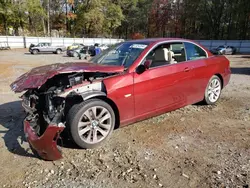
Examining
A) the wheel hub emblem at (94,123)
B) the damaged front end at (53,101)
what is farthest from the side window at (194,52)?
the wheel hub emblem at (94,123)

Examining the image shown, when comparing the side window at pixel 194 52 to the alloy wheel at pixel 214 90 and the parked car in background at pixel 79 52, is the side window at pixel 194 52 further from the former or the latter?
the parked car in background at pixel 79 52

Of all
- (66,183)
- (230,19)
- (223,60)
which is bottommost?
(66,183)

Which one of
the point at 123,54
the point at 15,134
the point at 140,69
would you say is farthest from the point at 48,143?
the point at 123,54

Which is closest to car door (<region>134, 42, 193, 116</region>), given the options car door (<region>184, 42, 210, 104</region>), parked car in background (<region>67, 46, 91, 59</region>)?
car door (<region>184, 42, 210, 104</region>)

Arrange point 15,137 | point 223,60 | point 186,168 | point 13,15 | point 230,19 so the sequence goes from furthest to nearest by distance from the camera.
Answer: point 230,19 < point 13,15 < point 223,60 < point 15,137 < point 186,168

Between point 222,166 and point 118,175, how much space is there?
4.36ft

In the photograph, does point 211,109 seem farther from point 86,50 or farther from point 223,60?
point 86,50

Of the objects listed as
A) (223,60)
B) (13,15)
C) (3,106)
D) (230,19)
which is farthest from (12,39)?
(230,19)

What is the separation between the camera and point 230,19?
45531 mm

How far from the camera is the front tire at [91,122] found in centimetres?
314

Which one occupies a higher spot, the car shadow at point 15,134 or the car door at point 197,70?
the car door at point 197,70

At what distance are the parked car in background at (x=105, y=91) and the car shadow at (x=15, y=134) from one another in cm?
32

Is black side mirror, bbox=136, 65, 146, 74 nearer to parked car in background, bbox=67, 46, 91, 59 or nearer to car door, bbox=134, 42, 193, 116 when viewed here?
car door, bbox=134, 42, 193, 116

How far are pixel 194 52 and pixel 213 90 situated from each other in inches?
41.7
